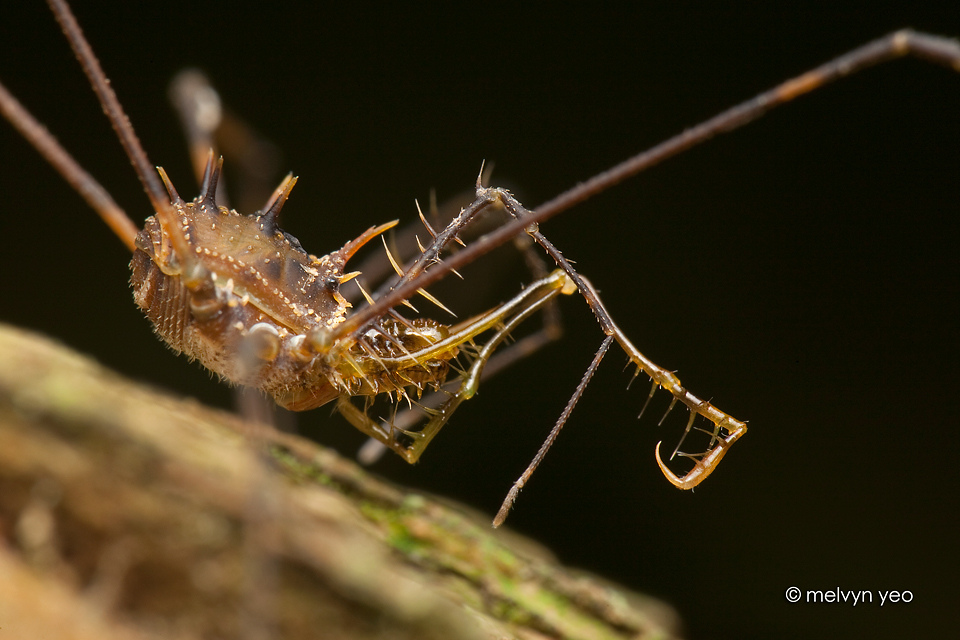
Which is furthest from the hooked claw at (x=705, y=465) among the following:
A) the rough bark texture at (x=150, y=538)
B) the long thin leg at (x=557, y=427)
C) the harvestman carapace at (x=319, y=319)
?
the rough bark texture at (x=150, y=538)

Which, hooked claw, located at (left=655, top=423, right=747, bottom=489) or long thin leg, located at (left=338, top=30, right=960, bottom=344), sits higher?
long thin leg, located at (left=338, top=30, right=960, bottom=344)

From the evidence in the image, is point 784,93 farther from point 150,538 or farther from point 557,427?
point 150,538

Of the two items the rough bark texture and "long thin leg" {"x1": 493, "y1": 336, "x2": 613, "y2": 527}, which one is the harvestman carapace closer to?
"long thin leg" {"x1": 493, "y1": 336, "x2": 613, "y2": 527}

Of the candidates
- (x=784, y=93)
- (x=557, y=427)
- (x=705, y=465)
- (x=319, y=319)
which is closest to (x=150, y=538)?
(x=319, y=319)

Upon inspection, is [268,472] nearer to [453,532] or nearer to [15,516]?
[15,516]

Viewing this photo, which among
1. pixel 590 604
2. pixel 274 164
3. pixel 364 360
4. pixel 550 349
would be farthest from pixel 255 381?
pixel 550 349

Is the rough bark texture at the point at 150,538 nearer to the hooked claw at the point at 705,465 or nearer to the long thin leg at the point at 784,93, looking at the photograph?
the hooked claw at the point at 705,465

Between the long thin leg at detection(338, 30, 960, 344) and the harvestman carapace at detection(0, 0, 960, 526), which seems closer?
the long thin leg at detection(338, 30, 960, 344)

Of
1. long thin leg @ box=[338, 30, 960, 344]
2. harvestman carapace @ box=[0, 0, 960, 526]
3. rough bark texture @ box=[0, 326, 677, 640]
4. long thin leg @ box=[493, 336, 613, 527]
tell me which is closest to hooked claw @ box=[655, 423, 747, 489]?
harvestman carapace @ box=[0, 0, 960, 526]
